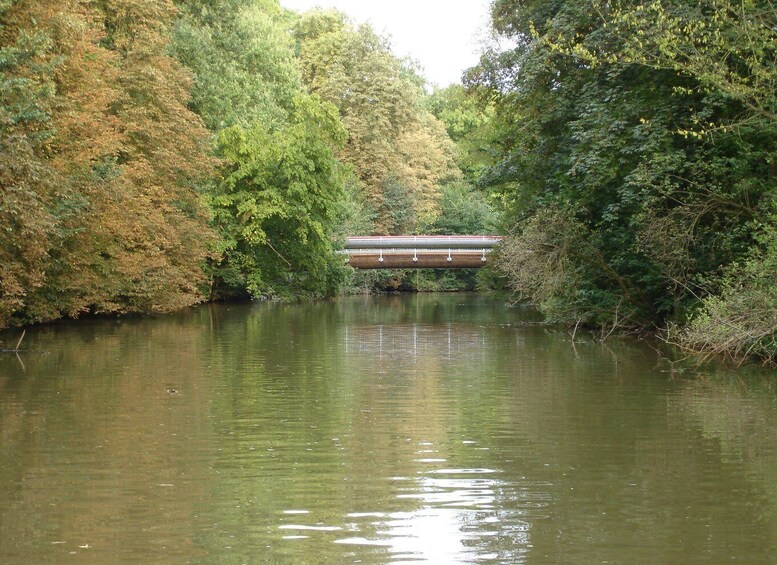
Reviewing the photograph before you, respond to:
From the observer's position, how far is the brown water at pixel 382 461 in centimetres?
793

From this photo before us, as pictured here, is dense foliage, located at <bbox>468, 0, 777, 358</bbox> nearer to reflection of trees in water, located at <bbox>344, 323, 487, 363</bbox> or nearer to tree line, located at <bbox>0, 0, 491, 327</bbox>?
reflection of trees in water, located at <bbox>344, 323, 487, 363</bbox>

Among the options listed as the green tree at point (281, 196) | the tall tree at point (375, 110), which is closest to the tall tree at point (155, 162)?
the green tree at point (281, 196)

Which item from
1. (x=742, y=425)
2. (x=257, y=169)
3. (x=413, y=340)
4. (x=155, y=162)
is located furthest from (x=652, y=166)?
(x=257, y=169)

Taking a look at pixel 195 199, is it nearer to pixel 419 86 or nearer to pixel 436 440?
pixel 436 440

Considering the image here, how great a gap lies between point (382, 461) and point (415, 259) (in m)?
45.8

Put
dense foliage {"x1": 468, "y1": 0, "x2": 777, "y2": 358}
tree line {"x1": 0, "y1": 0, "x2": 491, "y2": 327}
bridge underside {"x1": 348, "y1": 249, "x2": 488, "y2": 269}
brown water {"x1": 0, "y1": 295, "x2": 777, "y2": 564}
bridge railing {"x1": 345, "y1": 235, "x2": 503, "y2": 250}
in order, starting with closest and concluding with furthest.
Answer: brown water {"x1": 0, "y1": 295, "x2": 777, "y2": 564} < dense foliage {"x1": 468, "y1": 0, "x2": 777, "y2": 358} < tree line {"x1": 0, "y1": 0, "x2": 491, "y2": 327} < bridge railing {"x1": 345, "y1": 235, "x2": 503, "y2": 250} < bridge underside {"x1": 348, "y1": 249, "x2": 488, "y2": 269}

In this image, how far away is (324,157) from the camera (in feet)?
152

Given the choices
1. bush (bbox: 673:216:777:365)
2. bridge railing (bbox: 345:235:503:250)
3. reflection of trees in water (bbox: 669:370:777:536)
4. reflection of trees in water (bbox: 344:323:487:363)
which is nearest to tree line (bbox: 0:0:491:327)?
bridge railing (bbox: 345:235:503:250)

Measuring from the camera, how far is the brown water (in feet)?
26.0

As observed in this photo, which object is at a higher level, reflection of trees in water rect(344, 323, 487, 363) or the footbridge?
the footbridge

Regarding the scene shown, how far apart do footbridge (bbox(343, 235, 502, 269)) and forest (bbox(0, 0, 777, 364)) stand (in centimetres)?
598

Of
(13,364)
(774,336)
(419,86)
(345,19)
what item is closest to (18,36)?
(13,364)

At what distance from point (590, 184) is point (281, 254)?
25337 millimetres

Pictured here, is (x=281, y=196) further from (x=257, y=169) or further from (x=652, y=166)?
(x=652, y=166)
